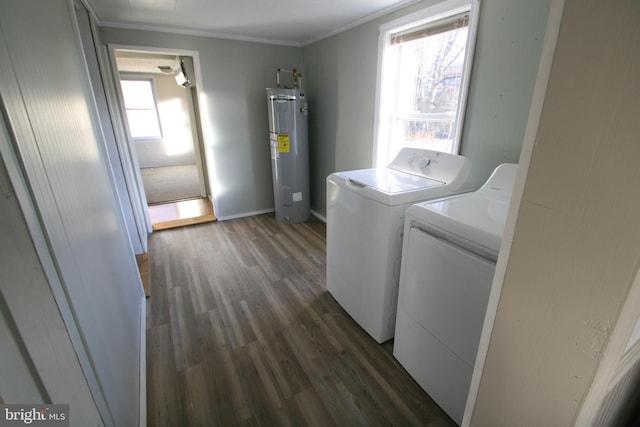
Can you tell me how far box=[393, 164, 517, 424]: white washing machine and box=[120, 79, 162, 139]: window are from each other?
24.5ft

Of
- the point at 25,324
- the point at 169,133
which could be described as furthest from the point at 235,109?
the point at 169,133

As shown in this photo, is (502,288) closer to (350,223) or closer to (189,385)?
(350,223)

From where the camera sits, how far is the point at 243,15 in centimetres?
245

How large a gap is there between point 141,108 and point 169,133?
0.79m

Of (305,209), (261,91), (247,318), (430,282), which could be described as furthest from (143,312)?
(261,91)

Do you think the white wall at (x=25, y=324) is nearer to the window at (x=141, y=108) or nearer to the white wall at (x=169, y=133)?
the white wall at (x=169, y=133)

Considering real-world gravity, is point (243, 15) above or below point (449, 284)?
above

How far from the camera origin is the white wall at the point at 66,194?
654 millimetres

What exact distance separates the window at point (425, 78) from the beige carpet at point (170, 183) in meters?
3.65

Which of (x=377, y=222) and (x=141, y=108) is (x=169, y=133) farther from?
(x=377, y=222)

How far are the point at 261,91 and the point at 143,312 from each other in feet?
8.94

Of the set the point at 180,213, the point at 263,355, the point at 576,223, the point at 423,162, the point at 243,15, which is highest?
the point at 243,15

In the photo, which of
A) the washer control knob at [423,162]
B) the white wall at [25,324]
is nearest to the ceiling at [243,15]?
the washer control knob at [423,162]

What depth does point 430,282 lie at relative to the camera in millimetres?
1327
